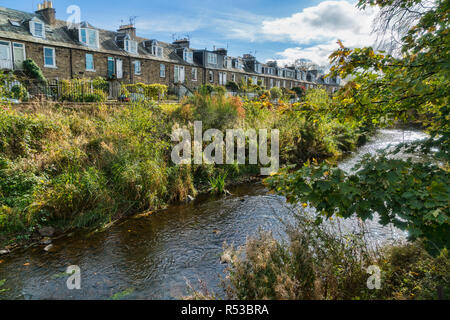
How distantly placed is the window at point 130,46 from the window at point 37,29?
7.44m

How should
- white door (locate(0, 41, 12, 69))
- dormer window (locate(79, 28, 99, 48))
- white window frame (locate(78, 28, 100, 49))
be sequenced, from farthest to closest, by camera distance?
dormer window (locate(79, 28, 99, 48)) → white window frame (locate(78, 28, 100, 49)) → white door (locate(0, 41, 12, 69))

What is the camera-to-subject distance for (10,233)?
6.11 metres

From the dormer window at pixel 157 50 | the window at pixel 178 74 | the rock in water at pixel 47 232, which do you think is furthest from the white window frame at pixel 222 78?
the rock in water at pixel 47 232

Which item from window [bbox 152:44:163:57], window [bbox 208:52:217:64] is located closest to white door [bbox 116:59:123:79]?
window [bbox 152:44:163:57]

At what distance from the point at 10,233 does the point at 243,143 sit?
798cm

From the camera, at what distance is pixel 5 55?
67.1 feet

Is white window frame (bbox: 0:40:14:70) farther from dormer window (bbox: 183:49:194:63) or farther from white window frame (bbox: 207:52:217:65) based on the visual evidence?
white window frame (bbox: 207:52:217:65)

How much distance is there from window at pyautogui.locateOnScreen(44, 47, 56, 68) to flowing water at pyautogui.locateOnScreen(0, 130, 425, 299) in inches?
822

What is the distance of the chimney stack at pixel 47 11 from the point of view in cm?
2367

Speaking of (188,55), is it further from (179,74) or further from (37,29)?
(37,29)

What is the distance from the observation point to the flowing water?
15.2 ft

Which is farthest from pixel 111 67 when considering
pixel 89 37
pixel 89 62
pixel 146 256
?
pixel 146 256
